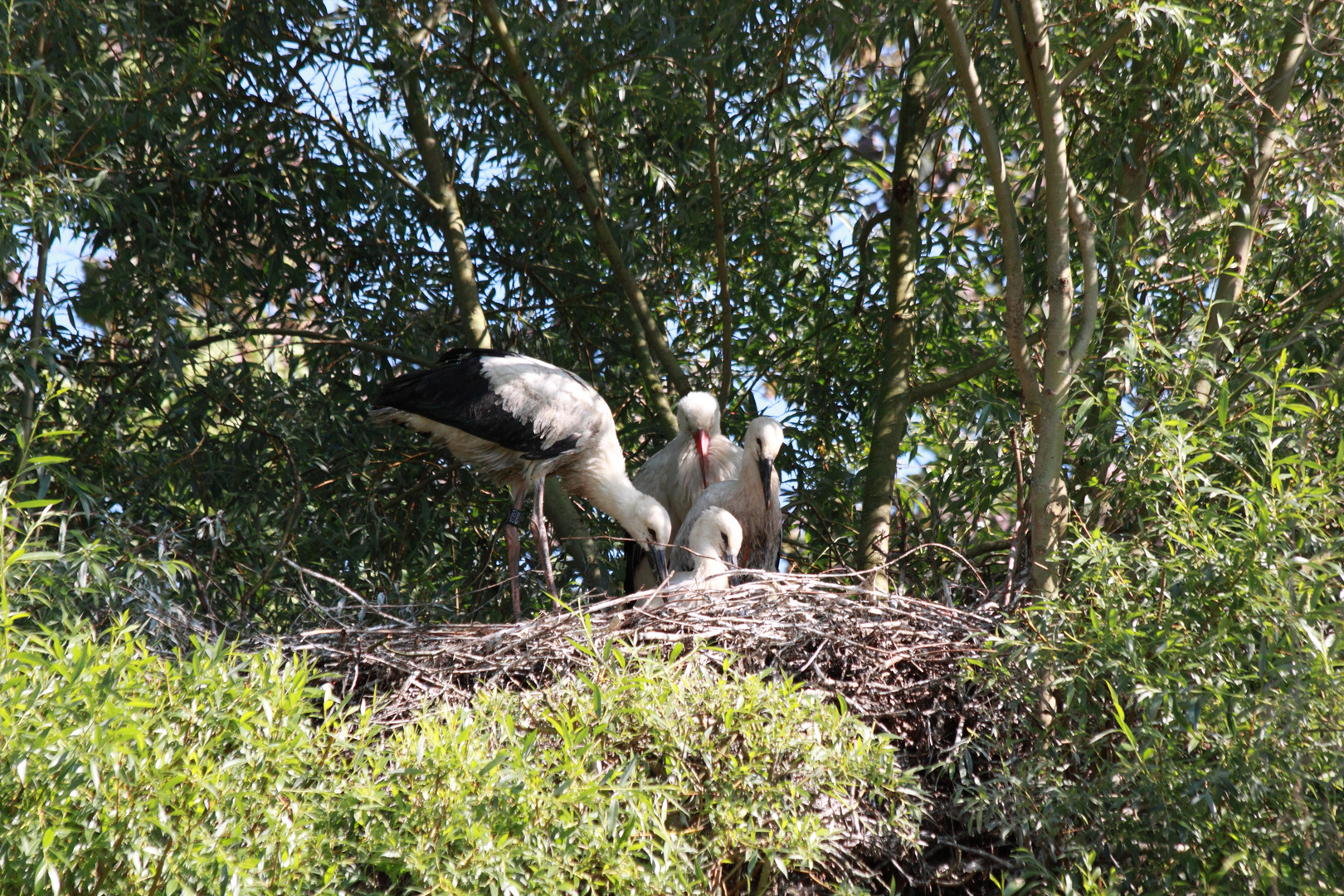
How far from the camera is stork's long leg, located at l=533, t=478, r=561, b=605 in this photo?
605cm

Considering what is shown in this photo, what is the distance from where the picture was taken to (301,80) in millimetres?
6129

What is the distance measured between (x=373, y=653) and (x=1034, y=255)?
3.44m

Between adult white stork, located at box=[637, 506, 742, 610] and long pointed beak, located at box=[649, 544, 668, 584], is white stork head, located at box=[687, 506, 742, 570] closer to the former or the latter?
adult white stork, located at box=[637, 506, 742, 610]

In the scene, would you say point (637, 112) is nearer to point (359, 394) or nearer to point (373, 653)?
point (359, 394)

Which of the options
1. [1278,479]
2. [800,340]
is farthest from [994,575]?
[1278,479]

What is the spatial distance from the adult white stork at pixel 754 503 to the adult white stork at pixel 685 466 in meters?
0.25

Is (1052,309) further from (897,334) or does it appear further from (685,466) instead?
(685,466)

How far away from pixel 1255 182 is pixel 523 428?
3.48 m

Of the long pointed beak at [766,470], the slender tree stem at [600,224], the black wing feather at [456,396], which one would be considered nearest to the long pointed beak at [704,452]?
the slender tree stem at [600,224]

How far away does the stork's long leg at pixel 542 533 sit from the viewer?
19.9 feet

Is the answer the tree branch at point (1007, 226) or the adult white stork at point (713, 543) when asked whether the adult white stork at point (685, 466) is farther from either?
the tree branch at point (1007, 226)

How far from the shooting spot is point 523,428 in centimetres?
606

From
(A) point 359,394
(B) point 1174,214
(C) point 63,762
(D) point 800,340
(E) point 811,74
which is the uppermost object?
(E) point 811,74

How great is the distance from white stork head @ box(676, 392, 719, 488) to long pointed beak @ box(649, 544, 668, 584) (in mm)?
688
